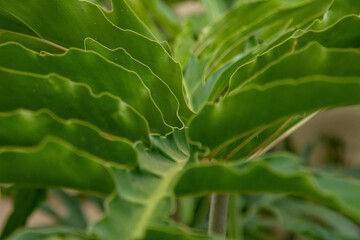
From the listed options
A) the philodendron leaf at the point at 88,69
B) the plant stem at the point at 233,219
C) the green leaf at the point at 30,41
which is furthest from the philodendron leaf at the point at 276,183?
the plant stem at the point at 233,219

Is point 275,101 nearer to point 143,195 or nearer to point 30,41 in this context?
point 143,195

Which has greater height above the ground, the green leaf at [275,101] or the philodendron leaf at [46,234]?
the green leaf at [275,101]

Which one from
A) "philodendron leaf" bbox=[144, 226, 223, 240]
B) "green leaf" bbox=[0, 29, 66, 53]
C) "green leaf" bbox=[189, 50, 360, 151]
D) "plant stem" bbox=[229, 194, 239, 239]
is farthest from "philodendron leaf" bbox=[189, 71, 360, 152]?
"plant stem" bbox=[229, 194, 239, 239]

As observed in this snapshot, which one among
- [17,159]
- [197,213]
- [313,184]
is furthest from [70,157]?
[197,213]

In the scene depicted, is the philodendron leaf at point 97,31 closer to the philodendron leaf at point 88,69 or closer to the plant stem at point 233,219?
the philodendron leaf at point 88,69

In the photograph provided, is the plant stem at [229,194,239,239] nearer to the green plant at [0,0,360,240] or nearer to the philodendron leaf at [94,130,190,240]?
the green plant at [0,0,360,240]
